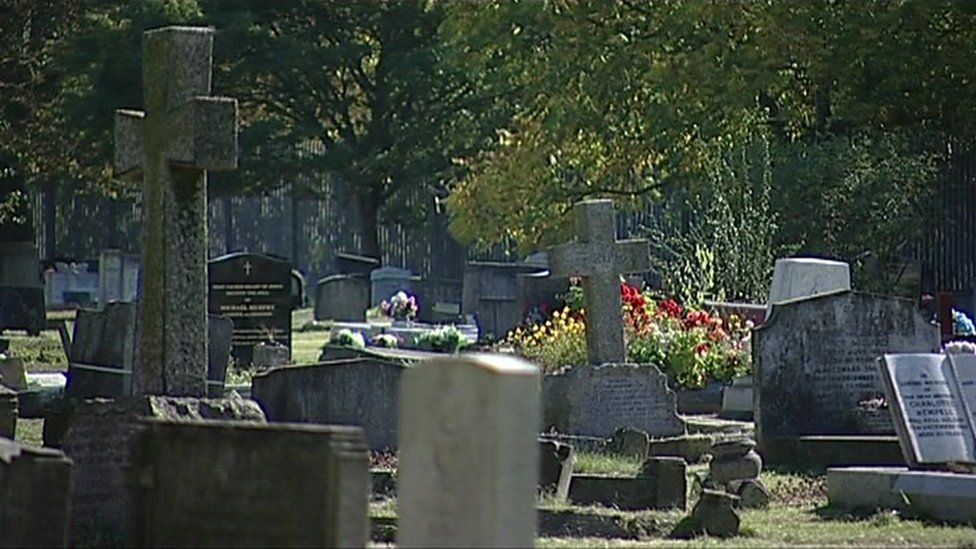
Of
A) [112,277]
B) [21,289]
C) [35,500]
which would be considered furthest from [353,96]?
[35,500]

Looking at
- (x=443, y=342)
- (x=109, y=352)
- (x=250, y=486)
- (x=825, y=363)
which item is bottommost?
(x=250, y=486)

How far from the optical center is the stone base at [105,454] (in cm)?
1232

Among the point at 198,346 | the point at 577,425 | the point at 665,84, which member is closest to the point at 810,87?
the point at 665,84

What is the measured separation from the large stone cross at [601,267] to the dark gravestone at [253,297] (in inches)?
411

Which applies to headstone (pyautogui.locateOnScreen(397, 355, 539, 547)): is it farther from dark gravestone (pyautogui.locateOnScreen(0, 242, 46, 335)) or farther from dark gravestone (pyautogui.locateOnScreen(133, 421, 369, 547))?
dark gravestone (pyautogui.locateOnScreen(0, 242, 46, 335))

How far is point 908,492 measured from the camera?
14.7 m

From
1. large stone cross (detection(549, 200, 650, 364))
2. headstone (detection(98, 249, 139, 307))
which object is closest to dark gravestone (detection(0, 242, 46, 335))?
headstone (detection(98, 249, 139, 307))

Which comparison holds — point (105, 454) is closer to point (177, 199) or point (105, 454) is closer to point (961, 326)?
point (177, 199)

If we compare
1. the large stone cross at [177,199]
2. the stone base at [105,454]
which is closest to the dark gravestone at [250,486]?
the stone base at [105,454]

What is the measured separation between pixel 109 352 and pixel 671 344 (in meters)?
5.97

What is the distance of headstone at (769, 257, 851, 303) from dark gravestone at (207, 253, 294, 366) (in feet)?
31.5

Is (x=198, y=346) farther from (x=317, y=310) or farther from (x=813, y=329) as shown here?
(x=317, y=310)

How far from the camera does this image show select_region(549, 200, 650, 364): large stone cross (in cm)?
2153

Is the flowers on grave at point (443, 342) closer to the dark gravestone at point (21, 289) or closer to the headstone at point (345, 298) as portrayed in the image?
the dark gravestone at point (21, 289)
